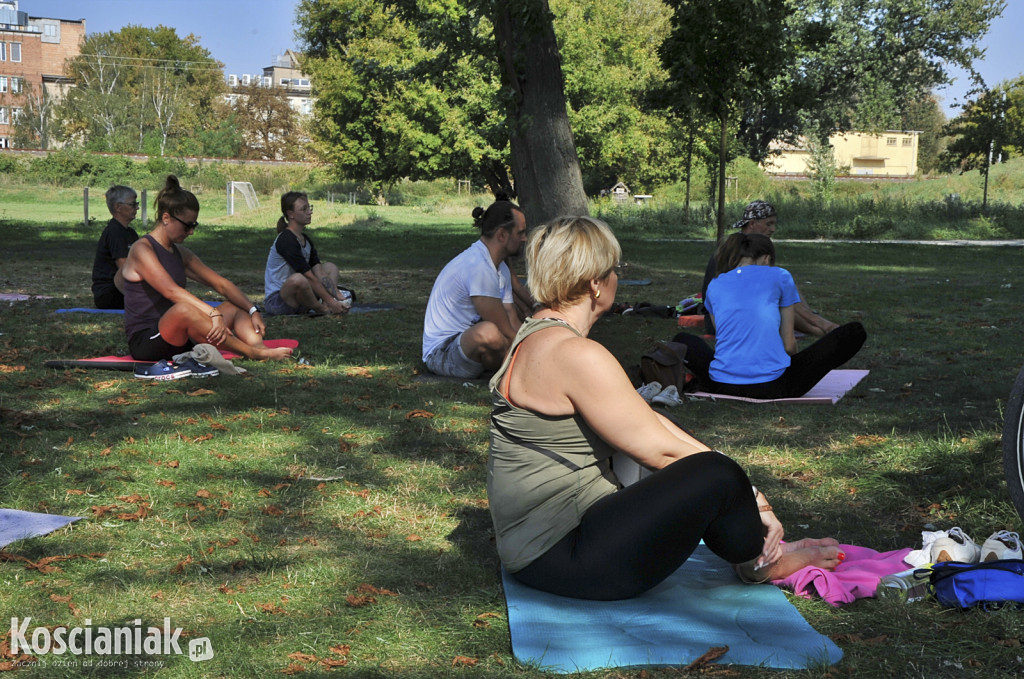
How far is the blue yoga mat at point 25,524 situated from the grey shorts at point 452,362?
357 centimetres

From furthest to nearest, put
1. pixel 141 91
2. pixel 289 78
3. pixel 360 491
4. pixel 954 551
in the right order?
pixel 289 78 < pixel 141 91 < pixel 360 491 < pixel 954 551

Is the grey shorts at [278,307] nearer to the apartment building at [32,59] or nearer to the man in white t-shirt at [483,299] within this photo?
the man in white t-shirt at [483,299]

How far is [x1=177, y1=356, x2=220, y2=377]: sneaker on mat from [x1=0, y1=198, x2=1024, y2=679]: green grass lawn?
16 centimetres

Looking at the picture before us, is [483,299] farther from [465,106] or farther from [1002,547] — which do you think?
[465,106]

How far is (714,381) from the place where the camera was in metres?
7.23

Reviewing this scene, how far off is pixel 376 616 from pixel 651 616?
0.97m

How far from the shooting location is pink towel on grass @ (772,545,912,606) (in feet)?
12.2

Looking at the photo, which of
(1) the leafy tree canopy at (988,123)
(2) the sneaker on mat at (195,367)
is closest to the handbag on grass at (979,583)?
(2) the sneaker on mat at (195,367)

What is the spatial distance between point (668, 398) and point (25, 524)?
4019 mm

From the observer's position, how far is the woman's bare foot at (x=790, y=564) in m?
3.80

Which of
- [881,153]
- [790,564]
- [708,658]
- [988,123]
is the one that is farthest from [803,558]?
[881,153]

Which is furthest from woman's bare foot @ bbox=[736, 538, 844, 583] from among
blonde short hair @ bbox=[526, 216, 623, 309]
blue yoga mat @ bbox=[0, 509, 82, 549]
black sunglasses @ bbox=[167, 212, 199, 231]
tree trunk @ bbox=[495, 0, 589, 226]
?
tree trunk @ bbox=[495, 0, 589, 226]

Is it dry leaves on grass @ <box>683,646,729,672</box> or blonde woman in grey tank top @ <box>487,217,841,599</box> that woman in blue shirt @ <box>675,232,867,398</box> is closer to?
blonde woman in grey tank top @ <box>487,217,841,599</box>

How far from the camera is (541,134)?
14.4 meters
